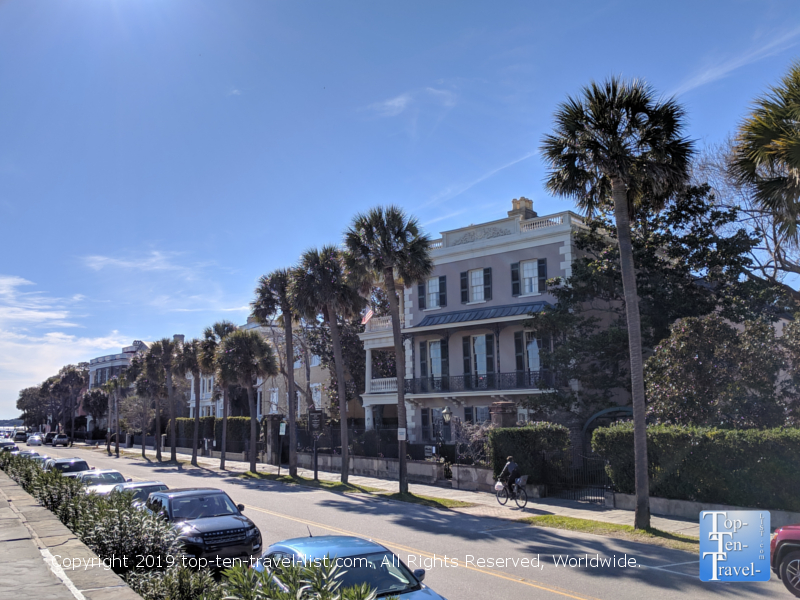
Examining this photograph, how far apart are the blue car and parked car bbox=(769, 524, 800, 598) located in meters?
5.88

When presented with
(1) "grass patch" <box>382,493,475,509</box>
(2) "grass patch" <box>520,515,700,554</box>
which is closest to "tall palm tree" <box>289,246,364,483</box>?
(1) "grass patch" <box>382,493,475,509</box>

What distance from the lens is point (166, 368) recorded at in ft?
174

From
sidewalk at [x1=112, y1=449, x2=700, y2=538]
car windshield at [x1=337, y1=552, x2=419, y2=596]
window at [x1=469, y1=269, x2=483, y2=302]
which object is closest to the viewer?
car windshield at [x1=337, y1=552, x2=419, y2=596]

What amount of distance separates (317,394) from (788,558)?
46749 mm

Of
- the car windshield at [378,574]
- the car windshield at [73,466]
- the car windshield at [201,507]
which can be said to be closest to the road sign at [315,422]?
the car windshield at [73,466]

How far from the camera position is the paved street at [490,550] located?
10.2 metres

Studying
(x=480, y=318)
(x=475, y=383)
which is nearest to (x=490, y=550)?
(x=480, y=318)

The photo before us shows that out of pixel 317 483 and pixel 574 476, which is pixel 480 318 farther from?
pixel 574 476

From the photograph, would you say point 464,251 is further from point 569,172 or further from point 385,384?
point 569,172

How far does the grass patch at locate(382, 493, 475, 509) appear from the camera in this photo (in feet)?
71.9

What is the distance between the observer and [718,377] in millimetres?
19766

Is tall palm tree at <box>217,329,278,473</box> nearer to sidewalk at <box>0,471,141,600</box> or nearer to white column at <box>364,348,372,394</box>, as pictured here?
white column at <box>364,348,372,394</box>

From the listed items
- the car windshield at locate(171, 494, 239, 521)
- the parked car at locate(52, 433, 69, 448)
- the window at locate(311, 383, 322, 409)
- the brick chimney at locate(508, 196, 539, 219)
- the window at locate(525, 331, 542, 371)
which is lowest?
the parked car at locate(52, 433, 69, 448)

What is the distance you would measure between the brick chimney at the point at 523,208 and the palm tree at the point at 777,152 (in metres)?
21.3
